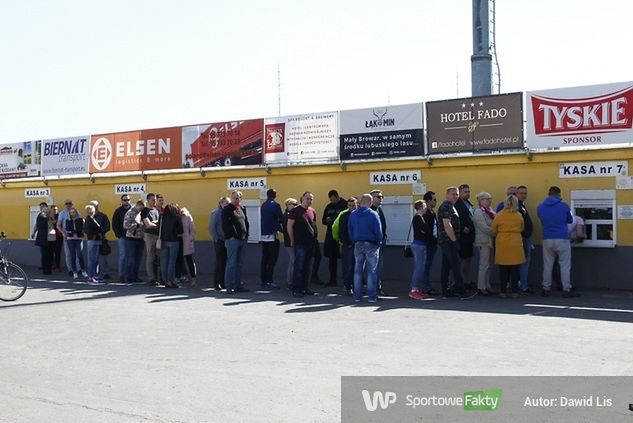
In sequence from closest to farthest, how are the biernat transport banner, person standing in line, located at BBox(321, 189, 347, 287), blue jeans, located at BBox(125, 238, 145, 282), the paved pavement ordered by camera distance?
the paved pavement → the biernat transport banner → person standing in line, located at BBox(321, 189, 347, 287) → blue jeans, located at BBox(125, 238, 145, 282)

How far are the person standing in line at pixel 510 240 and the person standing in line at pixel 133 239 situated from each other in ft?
25.2

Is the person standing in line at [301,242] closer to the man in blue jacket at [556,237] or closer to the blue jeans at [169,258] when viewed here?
the blue jeans at [169,258]

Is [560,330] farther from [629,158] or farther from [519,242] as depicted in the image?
[629,158]

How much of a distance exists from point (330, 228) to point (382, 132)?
2620 mm

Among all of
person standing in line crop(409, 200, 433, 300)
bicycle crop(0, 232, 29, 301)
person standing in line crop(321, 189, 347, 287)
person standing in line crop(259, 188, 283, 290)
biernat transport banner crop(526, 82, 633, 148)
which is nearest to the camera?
person standing in line crop(409, 200, 433, 300)

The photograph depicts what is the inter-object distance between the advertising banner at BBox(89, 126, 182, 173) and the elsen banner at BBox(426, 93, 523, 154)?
752 centimetres

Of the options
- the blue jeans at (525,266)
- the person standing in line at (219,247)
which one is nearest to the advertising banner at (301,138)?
the person standing in line at (219,247)

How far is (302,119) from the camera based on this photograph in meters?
17.8

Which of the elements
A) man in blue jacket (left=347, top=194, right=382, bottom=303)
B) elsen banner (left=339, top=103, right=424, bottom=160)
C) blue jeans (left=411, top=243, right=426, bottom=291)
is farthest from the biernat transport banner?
man in blue jacket (left=347, top=194, right=382, bottom=303)

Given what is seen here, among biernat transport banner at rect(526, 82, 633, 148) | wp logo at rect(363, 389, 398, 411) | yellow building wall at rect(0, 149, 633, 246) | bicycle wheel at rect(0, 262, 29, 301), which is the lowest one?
wp logo at rect(363, 389, 398, 411)

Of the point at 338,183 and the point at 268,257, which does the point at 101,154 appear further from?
the point at 268,257

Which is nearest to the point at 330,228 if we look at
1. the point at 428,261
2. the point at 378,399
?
the point at 428,261

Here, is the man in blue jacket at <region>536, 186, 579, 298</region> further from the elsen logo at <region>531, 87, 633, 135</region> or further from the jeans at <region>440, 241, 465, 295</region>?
the elsen logo at <region>531, 87, 633, 135</region>

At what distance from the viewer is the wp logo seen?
241 inches
